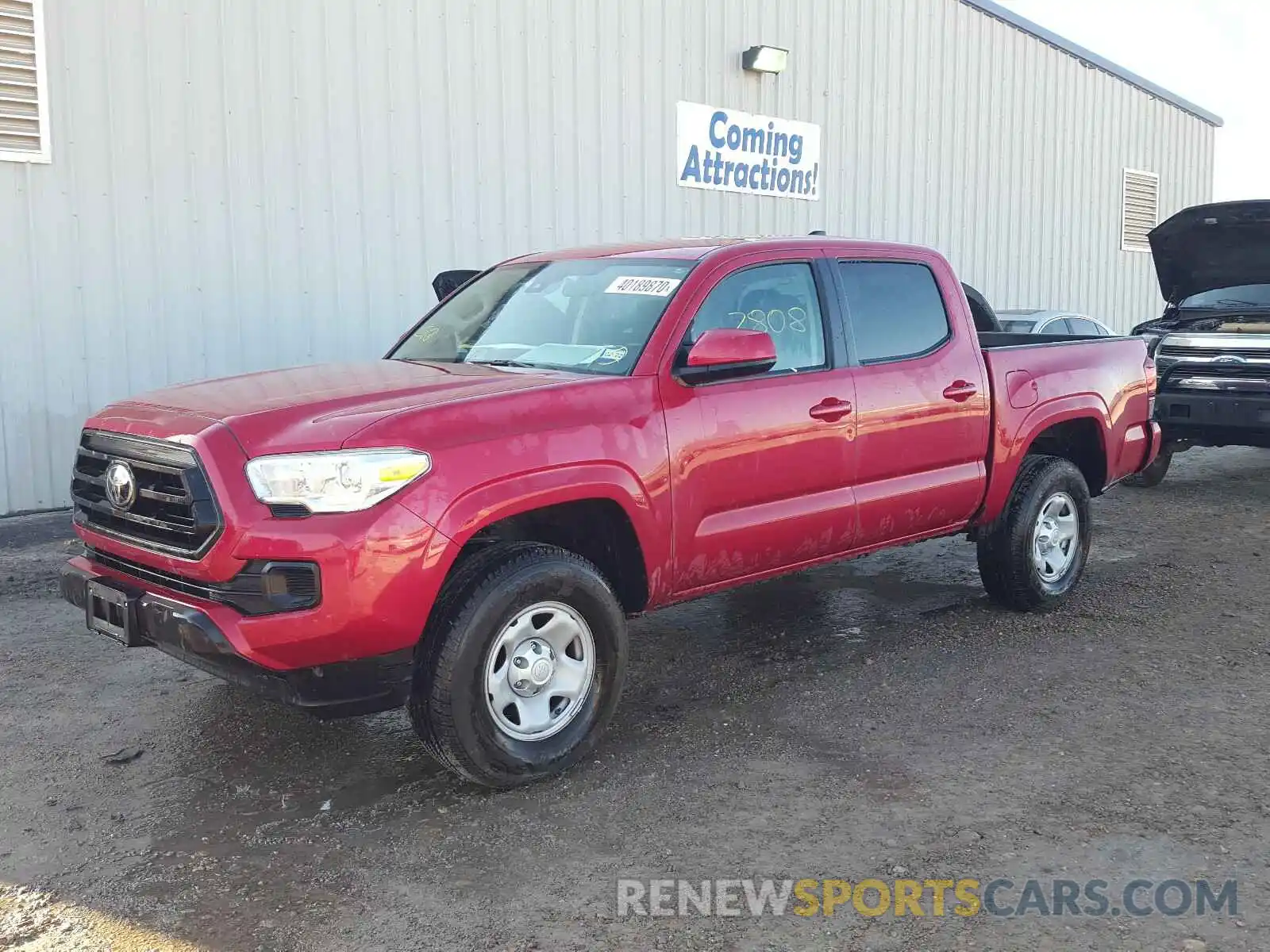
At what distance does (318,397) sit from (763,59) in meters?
9.36

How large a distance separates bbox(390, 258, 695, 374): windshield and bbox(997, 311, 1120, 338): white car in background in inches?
259

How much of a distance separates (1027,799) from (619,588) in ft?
5.13

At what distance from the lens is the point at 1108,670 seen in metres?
5.17

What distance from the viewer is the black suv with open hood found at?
920 centimetres

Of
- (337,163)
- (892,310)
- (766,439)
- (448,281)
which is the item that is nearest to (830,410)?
(766,439)

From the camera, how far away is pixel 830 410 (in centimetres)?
486

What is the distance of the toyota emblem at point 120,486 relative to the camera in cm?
390

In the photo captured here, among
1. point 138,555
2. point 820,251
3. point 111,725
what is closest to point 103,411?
point 138,555

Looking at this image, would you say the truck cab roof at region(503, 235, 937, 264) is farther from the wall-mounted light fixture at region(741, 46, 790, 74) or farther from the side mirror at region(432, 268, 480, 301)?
the wall-mounted light fixture at region(741, 46, 790, 74)

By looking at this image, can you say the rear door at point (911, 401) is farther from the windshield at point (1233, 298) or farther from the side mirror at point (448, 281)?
the windshield at point (1233, 298)

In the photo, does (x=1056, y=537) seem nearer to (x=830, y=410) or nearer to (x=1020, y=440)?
(x=1020, y=440)

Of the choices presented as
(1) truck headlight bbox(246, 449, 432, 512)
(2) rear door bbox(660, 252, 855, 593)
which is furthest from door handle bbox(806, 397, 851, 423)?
(1) truck headlight bbox(246, 449, 432, 512)

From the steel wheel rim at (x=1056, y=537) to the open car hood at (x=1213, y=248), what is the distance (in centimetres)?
432

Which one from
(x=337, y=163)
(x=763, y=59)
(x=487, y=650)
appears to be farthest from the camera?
(x=763, y=59)
